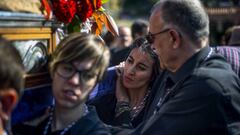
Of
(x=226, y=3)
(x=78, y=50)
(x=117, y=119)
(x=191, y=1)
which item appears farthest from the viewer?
(x=226, y=3)

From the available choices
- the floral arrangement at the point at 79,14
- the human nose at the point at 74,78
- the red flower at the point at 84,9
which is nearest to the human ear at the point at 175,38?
the floral arrangement at the point at 79,14

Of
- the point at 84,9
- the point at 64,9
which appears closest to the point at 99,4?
the point at 84,9

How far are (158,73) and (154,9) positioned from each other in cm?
65

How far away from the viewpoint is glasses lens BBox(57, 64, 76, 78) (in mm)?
2094

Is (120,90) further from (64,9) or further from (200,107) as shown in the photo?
(64,9)

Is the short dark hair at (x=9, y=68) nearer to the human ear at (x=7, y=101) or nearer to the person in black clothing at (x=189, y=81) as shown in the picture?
the human ear at (x=7, y=101)

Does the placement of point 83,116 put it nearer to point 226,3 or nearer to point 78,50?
point 78,50

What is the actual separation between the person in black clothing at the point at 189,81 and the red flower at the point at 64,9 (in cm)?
58

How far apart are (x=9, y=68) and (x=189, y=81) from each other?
48.3 inches

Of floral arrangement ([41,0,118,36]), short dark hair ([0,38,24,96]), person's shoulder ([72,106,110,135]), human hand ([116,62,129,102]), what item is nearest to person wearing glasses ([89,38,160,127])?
human hand ([116,62,129,102])

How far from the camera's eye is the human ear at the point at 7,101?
163 cm

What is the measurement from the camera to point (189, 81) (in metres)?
2.66

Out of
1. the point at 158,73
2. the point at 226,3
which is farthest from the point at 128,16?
the point at 158,73

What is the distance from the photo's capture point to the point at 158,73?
352 centimetres
